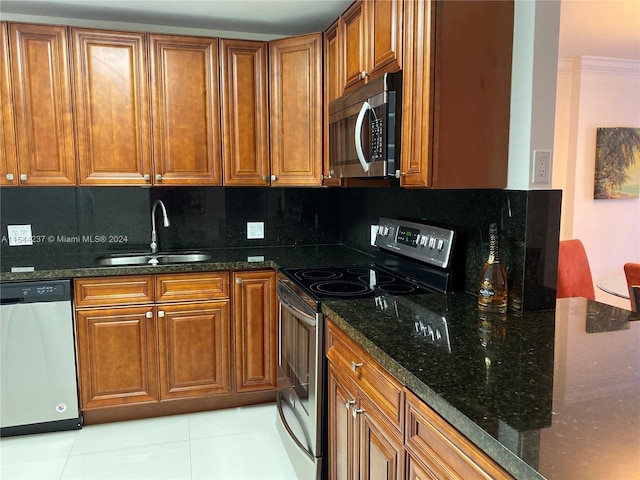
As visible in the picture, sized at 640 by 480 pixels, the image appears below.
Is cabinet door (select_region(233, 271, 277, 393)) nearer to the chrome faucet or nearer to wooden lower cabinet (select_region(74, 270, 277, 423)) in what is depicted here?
wooden lower cabinet (select_region(74, 270, 277, 423))

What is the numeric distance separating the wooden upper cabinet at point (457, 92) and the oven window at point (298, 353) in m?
0.80

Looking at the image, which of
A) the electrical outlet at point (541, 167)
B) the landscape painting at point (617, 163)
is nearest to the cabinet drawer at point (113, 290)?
the electrical outlet at point (541, 167)

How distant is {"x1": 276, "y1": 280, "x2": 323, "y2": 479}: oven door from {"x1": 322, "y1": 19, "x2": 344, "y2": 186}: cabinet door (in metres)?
0.74

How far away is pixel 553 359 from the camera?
129 centimetres

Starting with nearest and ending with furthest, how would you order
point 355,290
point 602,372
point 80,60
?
point 602,372, point 355,290, point 80,60

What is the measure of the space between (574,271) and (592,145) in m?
1.92

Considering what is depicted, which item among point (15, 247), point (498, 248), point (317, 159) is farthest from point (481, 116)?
point (15, 247)

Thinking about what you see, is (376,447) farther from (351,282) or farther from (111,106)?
(111,106)

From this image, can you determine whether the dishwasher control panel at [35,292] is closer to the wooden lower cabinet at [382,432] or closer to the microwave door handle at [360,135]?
the wooden lower cabinet at [382,432]

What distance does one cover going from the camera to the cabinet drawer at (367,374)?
1315 mm

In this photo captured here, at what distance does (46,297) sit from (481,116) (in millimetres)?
2257

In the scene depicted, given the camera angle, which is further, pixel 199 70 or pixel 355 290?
pixel 199 70

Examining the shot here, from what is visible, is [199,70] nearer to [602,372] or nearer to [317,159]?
[317,159]

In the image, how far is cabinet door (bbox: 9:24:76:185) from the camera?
8.59 ft
